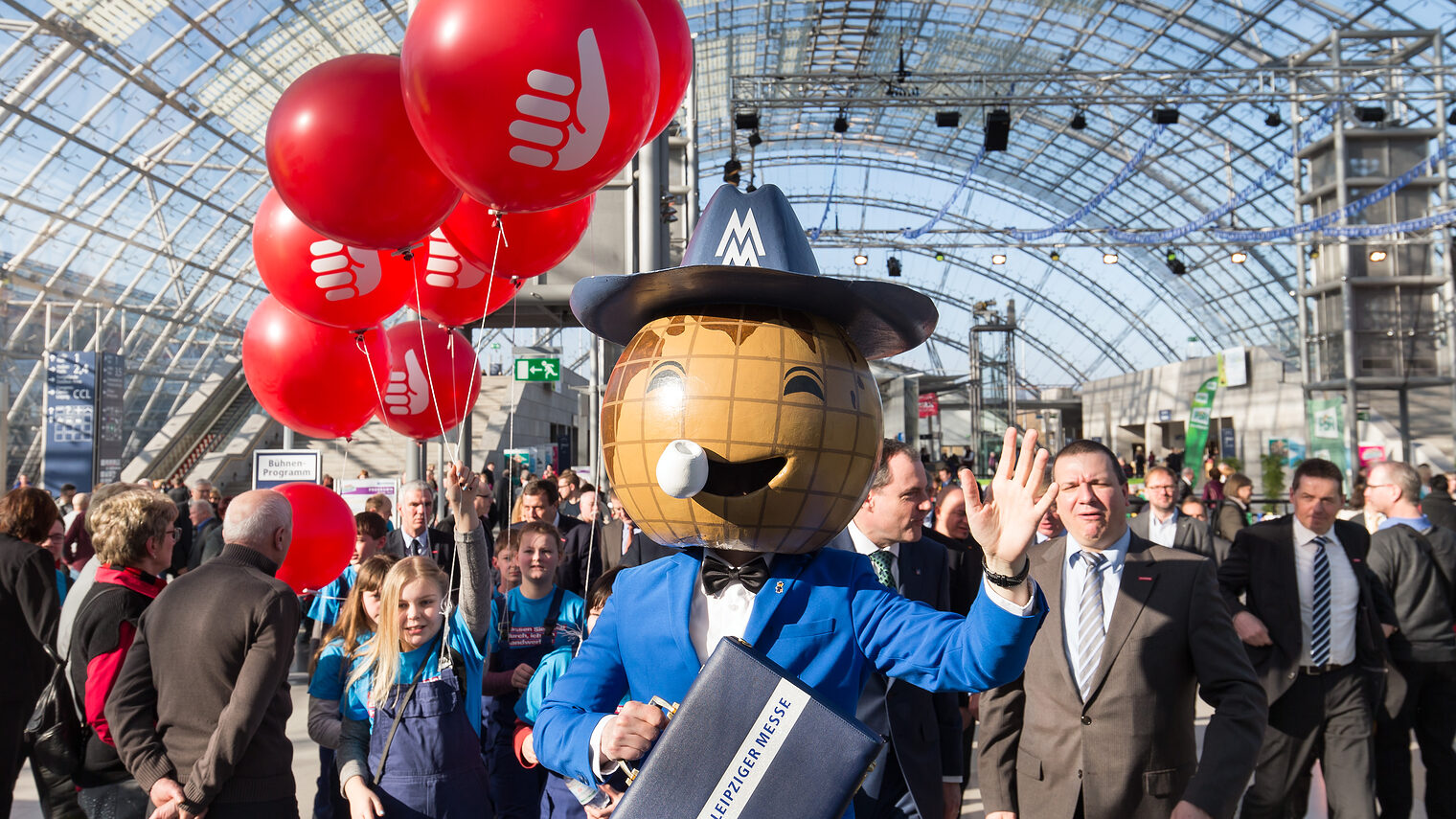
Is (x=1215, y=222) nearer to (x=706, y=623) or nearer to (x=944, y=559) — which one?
(x=944, y=559)

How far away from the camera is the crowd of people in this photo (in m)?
2.65

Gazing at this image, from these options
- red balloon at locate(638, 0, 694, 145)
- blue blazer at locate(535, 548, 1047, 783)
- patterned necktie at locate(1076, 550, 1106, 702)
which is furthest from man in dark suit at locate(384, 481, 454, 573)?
blue blazer at locate(535, 548, 1047, 783)

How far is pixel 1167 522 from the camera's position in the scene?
6320 mm

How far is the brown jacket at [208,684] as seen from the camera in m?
2.83

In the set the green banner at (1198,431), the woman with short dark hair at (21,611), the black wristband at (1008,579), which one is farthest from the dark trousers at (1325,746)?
the green banner at (1198,431)

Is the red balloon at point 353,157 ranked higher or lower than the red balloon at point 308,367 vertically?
higher

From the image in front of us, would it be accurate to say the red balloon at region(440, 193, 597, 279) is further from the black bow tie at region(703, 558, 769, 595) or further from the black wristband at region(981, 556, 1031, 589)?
the black wristband at region(981, 556, 1031, 589)

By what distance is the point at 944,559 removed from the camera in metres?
3.55

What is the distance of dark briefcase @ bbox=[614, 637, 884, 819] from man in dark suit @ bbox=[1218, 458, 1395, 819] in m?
3.09

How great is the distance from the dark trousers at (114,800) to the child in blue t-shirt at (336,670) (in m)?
0.57

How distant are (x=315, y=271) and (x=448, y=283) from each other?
58 cm

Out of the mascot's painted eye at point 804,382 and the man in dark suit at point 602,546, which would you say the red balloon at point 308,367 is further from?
the mascot's painted eye at point 804,382

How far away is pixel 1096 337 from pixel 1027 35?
76.7 ft

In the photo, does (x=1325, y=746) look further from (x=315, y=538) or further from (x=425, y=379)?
(x=315, y=538)
